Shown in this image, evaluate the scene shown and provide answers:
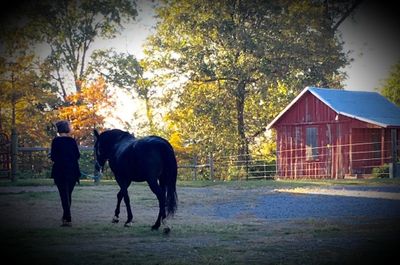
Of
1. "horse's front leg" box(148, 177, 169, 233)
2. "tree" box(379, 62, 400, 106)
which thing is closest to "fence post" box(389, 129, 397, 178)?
"horse's front leg" box(148, 177, 169, 233)

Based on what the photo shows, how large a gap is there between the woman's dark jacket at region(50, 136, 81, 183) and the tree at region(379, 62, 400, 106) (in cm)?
4967

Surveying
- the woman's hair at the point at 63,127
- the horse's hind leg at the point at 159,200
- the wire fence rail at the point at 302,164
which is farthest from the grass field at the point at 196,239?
the wire fence rail at the point at 302,164

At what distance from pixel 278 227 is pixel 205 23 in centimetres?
2614

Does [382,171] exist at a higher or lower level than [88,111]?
lower

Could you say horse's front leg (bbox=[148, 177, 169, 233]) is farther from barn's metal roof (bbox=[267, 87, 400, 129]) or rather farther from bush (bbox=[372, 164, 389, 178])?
barn's metal roof (bbox=[267, 87, 400, 129])

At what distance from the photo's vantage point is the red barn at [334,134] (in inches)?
1091

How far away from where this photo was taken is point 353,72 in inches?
1594

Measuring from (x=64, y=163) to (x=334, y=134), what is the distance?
20.7 metres

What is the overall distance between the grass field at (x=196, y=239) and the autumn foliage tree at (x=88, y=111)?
58.4 ft

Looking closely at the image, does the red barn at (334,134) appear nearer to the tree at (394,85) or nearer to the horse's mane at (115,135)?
the horse's mane at (115,135)

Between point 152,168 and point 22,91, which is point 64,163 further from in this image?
point 22,91

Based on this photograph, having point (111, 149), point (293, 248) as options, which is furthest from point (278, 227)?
point (111, 149)

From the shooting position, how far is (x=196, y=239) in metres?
8.44

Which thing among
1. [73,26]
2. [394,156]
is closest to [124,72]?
[73,26]
